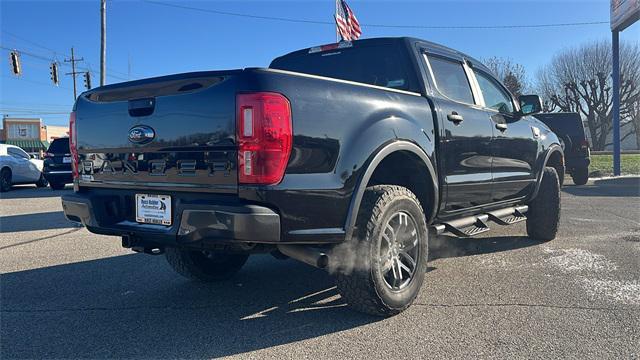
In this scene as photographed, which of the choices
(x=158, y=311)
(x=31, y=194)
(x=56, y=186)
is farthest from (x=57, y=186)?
(x=158, y=311)

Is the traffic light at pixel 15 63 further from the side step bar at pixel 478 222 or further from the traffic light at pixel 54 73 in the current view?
the side step bar at pixel 478 222

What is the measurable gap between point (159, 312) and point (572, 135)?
12782mm

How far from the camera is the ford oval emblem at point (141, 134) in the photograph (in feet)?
10.2

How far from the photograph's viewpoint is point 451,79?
4539 millimetres

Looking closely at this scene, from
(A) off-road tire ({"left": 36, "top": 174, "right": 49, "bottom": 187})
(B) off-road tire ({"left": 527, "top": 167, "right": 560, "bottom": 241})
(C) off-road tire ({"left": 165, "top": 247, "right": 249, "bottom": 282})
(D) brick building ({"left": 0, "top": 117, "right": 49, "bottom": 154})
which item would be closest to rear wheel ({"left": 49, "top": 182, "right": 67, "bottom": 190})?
(A) off-road tire ({"left": 36, "top": 174, "right": 49, "bottom": 187})

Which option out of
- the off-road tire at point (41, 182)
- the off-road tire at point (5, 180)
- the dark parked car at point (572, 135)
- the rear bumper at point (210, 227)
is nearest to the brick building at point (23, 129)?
the off-road tire at point (41, 182)

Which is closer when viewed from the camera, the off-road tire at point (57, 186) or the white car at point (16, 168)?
the off-road tire at point (57, 186)

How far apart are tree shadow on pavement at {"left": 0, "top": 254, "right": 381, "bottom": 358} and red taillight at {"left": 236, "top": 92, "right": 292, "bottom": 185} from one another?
42.4 inches

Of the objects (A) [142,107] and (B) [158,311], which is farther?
(B) [158,311]

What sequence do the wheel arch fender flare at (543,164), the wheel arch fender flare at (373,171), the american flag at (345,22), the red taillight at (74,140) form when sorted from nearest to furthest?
the wheel arch fender flare at (373,171)
the red taillight at (74,140)
the wheel arch fender flare at (543,164)
the american flag at (345,22)

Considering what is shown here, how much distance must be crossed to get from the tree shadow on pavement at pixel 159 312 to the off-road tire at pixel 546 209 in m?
2.94

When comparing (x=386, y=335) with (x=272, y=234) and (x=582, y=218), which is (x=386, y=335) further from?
(x=582, y=218)

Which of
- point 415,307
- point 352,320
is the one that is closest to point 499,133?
point 415,307

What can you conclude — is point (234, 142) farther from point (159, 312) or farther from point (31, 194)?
point (31, 194)
